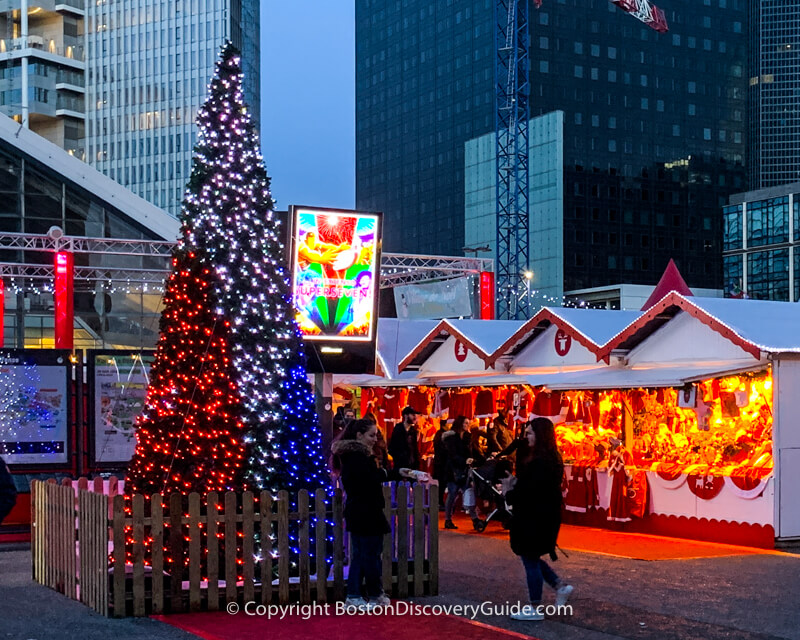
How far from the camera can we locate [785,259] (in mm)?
127188

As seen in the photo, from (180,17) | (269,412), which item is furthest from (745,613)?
(180,17)

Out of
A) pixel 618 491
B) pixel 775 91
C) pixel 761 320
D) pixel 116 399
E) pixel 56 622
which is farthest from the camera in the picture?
pixel 775 91

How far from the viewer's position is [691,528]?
15945 millimetres

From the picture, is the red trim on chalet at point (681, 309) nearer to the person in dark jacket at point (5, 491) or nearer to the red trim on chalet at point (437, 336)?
the red trim on chalet at point (437, 336)

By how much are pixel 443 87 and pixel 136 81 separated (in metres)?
37.9

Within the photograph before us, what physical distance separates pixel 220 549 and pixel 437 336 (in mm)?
14106

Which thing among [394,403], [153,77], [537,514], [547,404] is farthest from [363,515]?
[153,77]

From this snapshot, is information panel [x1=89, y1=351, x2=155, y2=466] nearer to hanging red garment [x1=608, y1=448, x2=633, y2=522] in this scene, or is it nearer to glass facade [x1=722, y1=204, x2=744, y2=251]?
hanging red garment [x1=608, y1=448, x2=633, y2=522]

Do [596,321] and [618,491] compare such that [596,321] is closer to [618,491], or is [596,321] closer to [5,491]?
[618,491]

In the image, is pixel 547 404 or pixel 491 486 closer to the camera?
pixel 491 486

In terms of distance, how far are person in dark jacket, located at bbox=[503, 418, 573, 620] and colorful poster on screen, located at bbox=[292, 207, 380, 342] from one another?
7326 mm

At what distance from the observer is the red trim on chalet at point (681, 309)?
602 inches

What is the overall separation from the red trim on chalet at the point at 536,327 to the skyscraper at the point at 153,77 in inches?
3855

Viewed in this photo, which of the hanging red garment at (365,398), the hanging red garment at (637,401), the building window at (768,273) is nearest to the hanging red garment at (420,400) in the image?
the hanging red garment at (365,398)
